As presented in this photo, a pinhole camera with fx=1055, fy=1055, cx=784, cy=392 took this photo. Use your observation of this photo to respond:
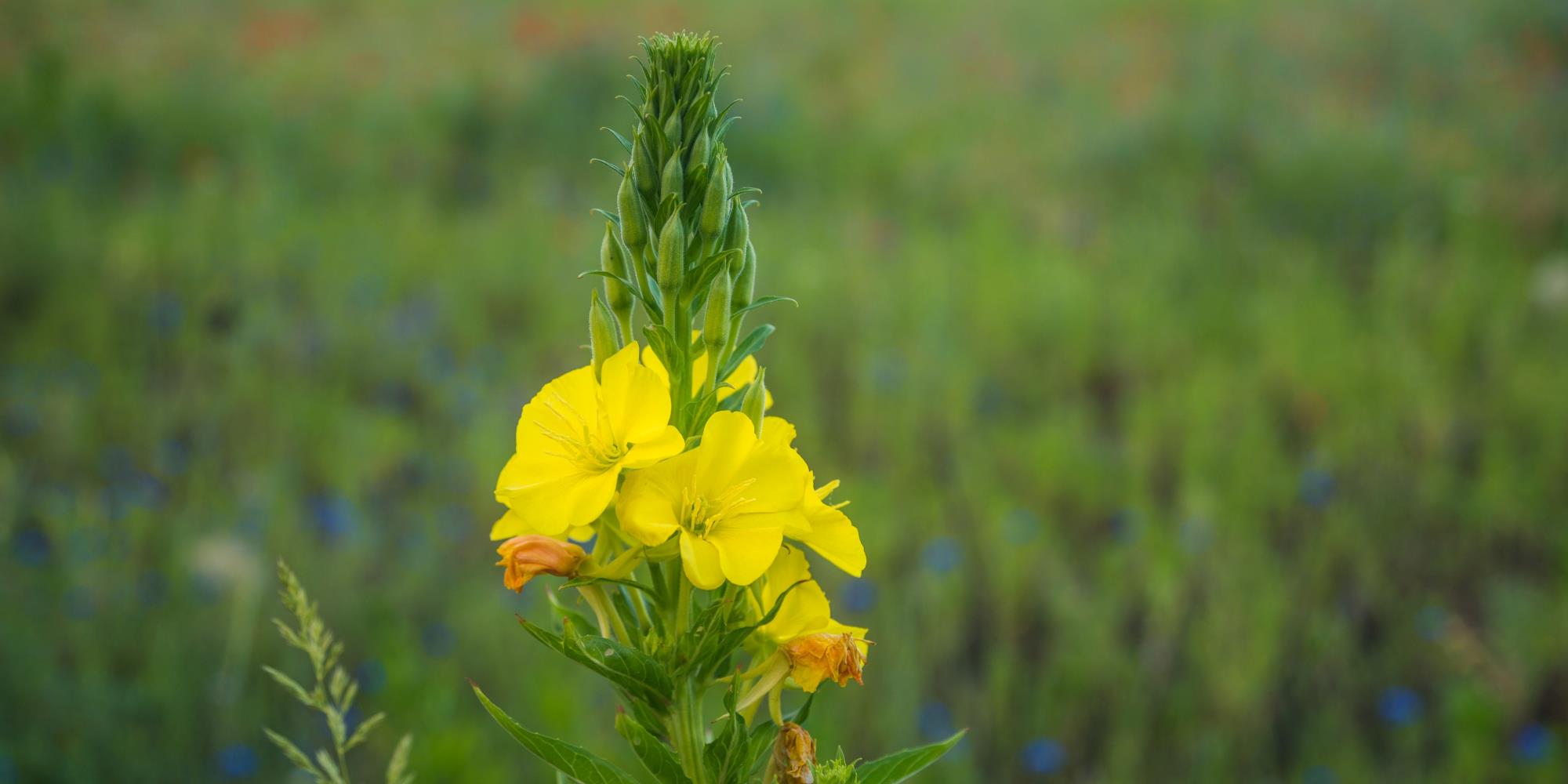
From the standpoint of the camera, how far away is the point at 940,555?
2.93 metres

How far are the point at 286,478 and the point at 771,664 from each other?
279 centimetres

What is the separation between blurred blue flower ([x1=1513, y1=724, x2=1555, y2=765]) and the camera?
2271 millimetres

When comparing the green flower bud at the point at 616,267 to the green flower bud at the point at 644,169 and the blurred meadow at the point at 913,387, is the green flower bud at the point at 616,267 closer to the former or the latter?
the green flower bud at the point at 644,169

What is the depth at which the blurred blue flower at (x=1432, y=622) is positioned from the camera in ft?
8.93

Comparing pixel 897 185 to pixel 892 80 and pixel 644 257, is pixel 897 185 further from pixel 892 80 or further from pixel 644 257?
pixel 644 257

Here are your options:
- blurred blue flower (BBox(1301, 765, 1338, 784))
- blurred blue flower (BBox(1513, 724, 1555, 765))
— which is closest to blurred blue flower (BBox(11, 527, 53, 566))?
blurred blue flower (BBox(1301, 765, 1338, 784))

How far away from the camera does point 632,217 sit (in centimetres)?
90

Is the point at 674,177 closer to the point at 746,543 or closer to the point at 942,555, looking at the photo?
the point at 746,543

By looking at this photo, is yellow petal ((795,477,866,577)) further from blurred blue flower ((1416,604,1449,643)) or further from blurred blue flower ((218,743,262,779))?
blurred blue flower ((1416,604,1449,643))

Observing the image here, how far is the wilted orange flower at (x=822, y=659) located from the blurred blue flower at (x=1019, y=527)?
7.28 feet

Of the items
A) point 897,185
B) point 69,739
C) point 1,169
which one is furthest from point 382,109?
point 69,739

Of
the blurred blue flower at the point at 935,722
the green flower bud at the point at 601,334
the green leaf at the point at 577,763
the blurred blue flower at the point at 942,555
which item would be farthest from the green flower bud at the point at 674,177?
the blurred blue flower at the point at 942,555

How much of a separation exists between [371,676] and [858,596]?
1231mm

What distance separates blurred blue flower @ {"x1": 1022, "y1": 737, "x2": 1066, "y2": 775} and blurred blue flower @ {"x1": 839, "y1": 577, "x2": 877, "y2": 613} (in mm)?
548
